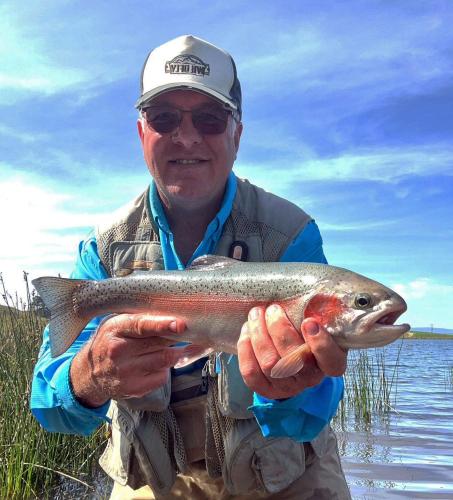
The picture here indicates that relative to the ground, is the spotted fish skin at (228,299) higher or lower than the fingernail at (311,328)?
higher

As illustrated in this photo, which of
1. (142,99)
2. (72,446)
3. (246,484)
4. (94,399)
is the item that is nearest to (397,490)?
(72,446)

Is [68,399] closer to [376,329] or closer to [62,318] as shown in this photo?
[62,318]

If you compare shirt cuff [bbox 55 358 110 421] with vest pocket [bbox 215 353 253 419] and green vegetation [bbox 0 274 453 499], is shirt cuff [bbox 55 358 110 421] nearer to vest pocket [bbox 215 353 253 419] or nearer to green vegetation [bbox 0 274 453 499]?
vest pocket [bbox 215 353 253 419]

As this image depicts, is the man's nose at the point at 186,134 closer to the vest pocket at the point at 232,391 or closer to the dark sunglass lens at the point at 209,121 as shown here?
the dark sunglass lens at the point at 209,121

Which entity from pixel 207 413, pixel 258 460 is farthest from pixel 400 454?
pixel 207 413

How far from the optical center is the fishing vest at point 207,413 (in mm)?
3785

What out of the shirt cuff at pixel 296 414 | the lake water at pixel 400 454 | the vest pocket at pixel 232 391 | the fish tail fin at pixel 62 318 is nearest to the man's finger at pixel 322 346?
the shirt cuff at pixel 296 414

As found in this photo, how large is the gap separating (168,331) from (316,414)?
105cm

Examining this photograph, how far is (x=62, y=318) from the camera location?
367cm

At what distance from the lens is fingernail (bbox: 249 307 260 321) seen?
125 inches

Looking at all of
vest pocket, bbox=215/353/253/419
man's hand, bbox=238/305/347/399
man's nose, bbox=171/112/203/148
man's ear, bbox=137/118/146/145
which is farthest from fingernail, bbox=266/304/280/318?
man's ear, bbox=137/118/146/145

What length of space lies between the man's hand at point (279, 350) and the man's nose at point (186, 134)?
56.2 inches

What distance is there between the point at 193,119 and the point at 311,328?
190 cm

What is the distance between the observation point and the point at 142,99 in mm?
4273
